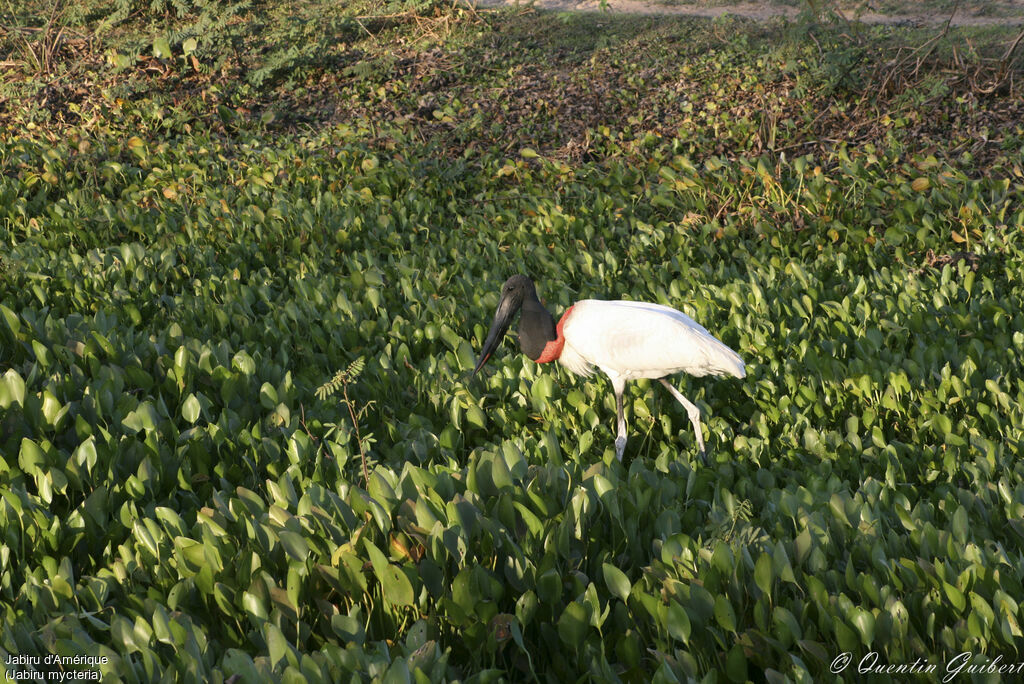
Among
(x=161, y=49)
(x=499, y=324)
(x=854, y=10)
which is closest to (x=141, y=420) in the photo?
(x=499, y=324)

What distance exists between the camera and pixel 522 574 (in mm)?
3072

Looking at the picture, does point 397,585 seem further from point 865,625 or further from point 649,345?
point 649,345

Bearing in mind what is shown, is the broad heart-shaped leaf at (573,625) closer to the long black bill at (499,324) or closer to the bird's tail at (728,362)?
the bird's tail at (728,362)

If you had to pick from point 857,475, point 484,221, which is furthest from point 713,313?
point 484,221

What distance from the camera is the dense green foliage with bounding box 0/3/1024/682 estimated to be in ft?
9.43

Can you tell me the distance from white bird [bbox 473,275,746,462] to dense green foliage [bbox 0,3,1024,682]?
242 mm

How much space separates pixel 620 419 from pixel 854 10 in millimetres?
11948

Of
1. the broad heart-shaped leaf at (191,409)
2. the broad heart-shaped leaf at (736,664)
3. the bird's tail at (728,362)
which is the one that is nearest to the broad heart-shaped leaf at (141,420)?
the broad heart-shaped leaf at (191,409)

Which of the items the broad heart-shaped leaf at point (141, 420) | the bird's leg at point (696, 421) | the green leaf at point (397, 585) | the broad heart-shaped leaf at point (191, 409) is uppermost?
the green leaf at point (397, 585)

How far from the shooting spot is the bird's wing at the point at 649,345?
457 centimetres

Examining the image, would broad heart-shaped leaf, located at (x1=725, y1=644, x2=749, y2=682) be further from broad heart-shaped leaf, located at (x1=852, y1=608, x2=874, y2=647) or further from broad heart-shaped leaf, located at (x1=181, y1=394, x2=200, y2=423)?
broad heart-shaped leaf, located at (x1=181, y1=394, x2=200, y2=423)

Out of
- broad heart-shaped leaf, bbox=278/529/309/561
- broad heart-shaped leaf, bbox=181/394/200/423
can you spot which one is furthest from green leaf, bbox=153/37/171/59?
broad heart-shaped leaf, bbox=278/529/309/561

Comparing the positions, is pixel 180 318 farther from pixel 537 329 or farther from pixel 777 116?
pixel 777 116

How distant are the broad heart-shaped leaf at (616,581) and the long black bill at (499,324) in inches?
86.2
